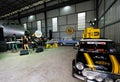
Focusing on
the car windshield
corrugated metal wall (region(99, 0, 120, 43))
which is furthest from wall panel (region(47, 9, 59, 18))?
the car windshield

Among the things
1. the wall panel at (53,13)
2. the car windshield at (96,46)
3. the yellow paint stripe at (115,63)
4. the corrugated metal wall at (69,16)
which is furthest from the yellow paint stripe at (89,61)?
the wall panel at (53,13)

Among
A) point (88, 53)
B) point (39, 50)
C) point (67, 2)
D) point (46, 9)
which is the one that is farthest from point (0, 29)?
point (88, 53)

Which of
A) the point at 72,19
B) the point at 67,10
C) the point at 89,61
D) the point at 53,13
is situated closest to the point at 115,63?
the point at 89,61

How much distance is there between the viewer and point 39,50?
7.26m

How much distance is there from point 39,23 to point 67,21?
478 cm

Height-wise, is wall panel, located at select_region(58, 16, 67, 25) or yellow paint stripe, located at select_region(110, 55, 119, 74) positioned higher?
wall panel, located at select_region(58, 16, 67, 25)

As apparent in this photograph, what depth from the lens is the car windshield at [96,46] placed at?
8.39 feet

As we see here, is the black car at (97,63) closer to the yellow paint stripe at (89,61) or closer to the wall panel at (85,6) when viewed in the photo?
the yellow paint stripe at (89,61)

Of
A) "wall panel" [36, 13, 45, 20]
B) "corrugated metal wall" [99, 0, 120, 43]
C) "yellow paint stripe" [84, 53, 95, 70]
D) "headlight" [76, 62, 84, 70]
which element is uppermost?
"wall panel" [36, 13, 45, 20]

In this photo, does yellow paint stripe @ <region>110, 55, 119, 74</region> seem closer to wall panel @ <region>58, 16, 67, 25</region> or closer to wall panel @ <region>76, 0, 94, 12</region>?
wall panel @ <region>76, 0, 94, 12</region>

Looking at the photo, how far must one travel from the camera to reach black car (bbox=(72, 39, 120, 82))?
176 cm

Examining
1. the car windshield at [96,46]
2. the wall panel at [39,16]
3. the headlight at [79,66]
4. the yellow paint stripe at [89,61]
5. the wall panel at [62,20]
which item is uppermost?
the wall panel at [39,16]

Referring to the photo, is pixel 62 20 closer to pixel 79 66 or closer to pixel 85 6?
pixel 85 6

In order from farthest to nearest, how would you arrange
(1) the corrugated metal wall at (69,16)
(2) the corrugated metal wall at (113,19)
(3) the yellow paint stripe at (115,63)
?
1. (1) the corrugated metal wall at (69,16)
2. (2) the corrugated metal wall at (113,19)
3. (3) the yellow paint stripe at (115,63)
